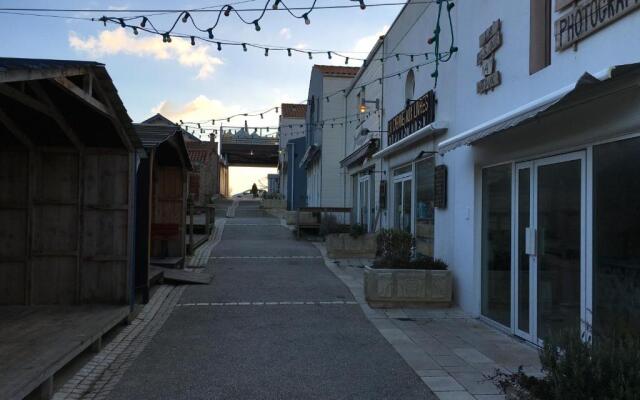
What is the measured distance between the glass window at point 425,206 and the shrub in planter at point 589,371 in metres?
6.38

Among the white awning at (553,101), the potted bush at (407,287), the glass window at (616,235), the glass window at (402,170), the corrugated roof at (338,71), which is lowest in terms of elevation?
the potted bush at (407,287)

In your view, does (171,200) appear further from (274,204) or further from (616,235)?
(274,204)

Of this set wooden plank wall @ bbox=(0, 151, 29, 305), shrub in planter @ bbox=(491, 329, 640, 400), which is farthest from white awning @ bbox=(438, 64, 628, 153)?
wooden plank wall @ bbox=(0, 151, 29, 305)

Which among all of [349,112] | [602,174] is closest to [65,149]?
[602,174]

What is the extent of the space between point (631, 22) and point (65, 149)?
21.3ft

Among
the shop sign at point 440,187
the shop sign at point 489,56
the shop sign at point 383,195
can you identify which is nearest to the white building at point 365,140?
the shop sign at point 383,195

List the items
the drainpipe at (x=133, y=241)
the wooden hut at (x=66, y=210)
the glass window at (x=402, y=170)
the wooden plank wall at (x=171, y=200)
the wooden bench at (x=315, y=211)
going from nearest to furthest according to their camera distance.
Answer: the wooden hut at (x=66, y=210)
the drainpipe at (x=133, y=241)
the glass window at (x=402, y=170)
the wooden plank wall at (x=171, y=200)
the wooden bench at (x=315, y=211)

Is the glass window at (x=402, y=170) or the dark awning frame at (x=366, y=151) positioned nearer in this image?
the glass window at (x=402, y=170)

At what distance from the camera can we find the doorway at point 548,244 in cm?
538

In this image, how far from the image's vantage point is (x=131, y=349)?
19.9 ft

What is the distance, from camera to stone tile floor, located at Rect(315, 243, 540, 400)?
4863mm

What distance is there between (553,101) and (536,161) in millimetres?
1673

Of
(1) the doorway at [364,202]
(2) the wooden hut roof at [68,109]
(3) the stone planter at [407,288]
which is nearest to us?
(2) the wooden hut roof at [68,109]

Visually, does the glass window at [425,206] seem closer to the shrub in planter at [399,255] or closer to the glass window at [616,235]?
the shrub in planter at [399,255]
